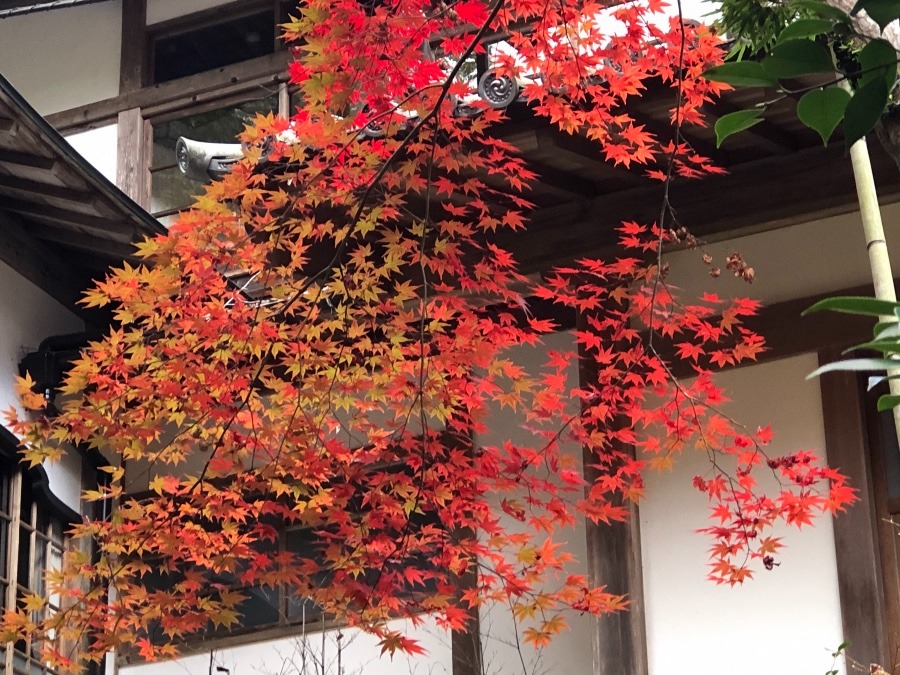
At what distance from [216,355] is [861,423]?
2.85 metres

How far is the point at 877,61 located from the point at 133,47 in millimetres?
8756

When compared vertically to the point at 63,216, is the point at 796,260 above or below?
below

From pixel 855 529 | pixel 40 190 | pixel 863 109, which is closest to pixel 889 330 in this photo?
pixel 863 109

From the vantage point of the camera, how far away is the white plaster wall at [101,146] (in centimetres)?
932

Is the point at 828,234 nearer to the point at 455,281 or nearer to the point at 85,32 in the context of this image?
the point at 455,281

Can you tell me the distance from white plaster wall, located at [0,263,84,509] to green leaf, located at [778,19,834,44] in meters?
7.06

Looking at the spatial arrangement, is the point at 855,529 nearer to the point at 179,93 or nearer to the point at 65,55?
the point at 179,93

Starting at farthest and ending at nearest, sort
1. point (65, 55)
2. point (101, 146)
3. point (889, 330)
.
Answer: point (65, 55) → point (101, 146) → point (889, 330)

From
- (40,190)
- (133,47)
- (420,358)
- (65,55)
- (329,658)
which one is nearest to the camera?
(420,358)

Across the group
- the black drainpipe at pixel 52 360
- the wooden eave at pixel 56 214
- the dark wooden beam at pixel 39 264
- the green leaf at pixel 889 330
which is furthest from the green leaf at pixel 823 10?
the dark wooden beam at pixel 39 264

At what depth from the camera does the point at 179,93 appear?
9.26m

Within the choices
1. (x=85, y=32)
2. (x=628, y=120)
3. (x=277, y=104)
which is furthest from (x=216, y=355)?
(x=85, y=32)

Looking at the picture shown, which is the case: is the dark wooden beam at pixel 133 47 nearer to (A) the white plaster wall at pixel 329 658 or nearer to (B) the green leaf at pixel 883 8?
(A) the white plaster wall at pixel 329 658

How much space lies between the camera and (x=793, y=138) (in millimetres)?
6117
